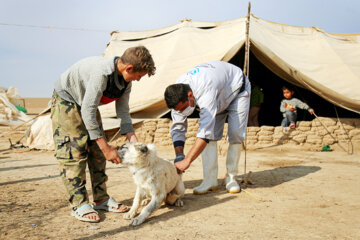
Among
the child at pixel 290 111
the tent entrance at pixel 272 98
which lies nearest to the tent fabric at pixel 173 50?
the tent entrance at pixel 272 98

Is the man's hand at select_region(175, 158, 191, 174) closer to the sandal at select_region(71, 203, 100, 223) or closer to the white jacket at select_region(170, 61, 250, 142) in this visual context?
the white jacket at select_region(170, 61, 250, 142)

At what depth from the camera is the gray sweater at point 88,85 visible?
2408 millimetres

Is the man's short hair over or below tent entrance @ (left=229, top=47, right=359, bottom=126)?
over

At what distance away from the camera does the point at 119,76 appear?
2.59 meters

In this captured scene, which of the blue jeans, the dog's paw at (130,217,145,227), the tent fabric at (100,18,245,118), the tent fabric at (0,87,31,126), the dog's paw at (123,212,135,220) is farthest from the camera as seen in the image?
the tent fabric at (0,87,31,126)

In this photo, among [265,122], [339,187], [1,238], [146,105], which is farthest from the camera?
[265,122]

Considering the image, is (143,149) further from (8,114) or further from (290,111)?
(8,114)

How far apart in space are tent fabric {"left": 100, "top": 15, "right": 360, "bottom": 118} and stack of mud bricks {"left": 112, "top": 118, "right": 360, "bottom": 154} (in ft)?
1.23

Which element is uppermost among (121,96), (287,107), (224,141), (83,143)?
(121,96)

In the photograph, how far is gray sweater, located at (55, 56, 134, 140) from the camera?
2.41m

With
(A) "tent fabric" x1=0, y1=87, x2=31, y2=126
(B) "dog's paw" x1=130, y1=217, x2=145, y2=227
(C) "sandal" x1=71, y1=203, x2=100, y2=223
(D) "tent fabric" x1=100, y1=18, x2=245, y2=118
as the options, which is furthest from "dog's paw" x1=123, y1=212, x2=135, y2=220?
(A) "tent fabric" x1=0, y1=87, x2=31, y2=126

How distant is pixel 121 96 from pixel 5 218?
4.94 ft

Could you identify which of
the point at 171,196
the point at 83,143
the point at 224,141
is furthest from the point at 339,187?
the point at 224,141

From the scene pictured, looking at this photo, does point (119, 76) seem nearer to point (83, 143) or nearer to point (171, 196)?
point (83, 143)
